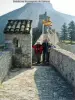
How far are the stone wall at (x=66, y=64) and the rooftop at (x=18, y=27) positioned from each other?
6.26 ft

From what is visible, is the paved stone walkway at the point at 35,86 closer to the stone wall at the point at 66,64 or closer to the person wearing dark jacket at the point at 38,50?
the stone wall at the point at 66,64

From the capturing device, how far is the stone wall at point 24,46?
43.3 feet

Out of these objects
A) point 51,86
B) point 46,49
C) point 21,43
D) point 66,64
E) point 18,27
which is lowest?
point 51,86

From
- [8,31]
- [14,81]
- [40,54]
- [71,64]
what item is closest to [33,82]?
[14,81]

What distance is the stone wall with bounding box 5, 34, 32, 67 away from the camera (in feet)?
43.3

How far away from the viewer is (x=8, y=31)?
13.2m

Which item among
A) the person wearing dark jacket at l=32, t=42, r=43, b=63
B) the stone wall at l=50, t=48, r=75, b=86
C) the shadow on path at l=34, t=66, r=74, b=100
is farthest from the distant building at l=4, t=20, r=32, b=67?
the person wearing dark jacket at l=32, t=42, r=43, b=63

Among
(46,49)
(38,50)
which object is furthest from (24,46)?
(46,49)

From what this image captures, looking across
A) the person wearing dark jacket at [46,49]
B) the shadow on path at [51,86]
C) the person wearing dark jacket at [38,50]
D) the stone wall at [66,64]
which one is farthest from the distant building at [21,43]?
the person wearing dark jacket at [46,49]

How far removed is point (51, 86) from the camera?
31.8 feet

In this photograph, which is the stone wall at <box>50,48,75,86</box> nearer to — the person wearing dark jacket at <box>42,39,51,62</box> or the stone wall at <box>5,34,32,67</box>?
the stone wall at <box>5,34,32,67</box>

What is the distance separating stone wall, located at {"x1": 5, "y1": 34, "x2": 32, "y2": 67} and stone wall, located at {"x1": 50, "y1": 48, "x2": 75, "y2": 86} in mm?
1327

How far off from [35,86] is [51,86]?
579mm

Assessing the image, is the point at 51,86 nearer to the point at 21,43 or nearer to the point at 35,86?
the point at 35,86
